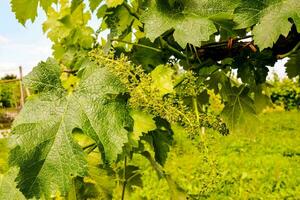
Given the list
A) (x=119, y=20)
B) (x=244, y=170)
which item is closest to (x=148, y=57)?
(x=119, y=20)

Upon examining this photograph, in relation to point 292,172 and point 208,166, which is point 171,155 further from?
point 208,166

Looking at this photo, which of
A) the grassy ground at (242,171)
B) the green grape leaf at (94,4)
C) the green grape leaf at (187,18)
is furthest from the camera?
the grassy ground at (242,171)

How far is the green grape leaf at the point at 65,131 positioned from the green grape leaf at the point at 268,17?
412 mm

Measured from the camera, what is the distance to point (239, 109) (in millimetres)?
2180

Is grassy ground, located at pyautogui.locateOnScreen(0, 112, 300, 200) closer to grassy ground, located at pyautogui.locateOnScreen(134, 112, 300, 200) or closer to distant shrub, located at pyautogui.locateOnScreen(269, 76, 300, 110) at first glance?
grassy ground, located at pyautogui.locateOnScreen(134, 112, 300, 200)

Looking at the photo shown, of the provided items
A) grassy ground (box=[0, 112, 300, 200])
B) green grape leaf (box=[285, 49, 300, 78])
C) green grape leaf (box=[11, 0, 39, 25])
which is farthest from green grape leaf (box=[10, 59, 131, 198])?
grassy ground (box=[0, 112, 300, 200])

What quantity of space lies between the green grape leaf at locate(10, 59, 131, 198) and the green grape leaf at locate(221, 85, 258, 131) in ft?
2.76

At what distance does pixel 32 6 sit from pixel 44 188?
2.81ft

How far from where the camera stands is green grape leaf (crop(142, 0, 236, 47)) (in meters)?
1.53

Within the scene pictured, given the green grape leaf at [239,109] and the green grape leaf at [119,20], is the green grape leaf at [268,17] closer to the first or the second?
the green grape leaf at [119,20]

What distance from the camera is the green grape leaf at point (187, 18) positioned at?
153cm

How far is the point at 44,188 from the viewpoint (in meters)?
1.39

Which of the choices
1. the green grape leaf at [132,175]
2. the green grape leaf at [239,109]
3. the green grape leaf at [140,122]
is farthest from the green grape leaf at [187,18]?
the green grape leaf at [132,175]

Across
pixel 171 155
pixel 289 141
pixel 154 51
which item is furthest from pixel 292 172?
pixel 154 51
